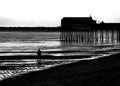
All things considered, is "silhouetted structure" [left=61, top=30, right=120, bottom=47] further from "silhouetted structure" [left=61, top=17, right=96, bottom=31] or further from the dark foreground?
the dark foreground

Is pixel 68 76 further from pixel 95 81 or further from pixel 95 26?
pixel 95 26

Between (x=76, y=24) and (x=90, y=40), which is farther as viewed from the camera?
(x=76, y=24)

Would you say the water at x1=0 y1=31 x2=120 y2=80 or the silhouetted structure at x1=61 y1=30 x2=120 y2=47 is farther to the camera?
the silhouetted structure at x1=61 y1=30 x2=120 y2=47

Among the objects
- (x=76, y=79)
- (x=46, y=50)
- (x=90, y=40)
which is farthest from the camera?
(x=90, y=40)

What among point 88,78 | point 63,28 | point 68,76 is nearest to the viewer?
point 88,78

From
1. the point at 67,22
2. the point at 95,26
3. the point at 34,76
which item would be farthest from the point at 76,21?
the point at 34,76

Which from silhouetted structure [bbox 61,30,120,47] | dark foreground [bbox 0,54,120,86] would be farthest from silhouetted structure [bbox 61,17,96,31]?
dark foreground [bbox 0,54,120,86]

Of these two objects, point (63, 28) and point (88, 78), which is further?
point (63, 28)

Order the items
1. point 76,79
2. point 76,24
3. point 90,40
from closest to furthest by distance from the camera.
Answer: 1. point 76,79
2. point 90,40
3. point 76,24

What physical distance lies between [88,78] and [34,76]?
324 cm

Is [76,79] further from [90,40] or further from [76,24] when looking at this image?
[76,24]

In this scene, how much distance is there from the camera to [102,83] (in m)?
11.5

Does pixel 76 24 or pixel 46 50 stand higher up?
pixel 76 24

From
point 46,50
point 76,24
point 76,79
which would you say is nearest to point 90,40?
point 76,24
